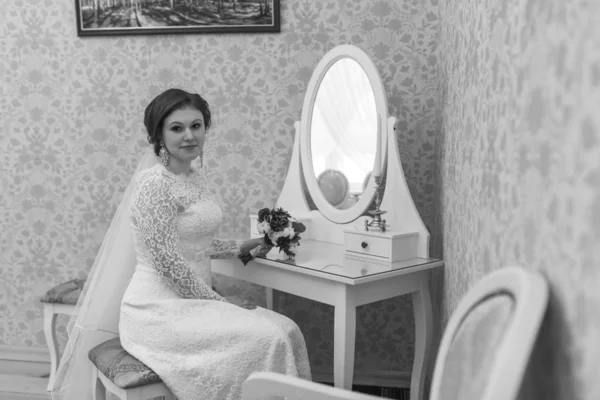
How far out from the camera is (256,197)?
2.89 metres

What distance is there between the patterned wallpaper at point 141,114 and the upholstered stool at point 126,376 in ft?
3.61

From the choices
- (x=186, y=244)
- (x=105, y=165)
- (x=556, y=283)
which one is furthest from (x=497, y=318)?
(x=105, y=165)

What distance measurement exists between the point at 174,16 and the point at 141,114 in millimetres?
533

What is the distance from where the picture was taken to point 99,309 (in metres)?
2.15

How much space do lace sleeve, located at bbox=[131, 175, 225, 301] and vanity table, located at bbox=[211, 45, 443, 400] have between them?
393 mm

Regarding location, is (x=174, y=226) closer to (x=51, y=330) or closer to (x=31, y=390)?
(x=51, y=330)

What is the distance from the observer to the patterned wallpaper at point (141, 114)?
2.69 metres

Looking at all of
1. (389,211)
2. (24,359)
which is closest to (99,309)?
(389,211)

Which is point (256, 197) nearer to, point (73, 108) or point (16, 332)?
point (73, 108)

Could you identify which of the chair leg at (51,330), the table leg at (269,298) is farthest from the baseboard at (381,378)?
the chair leg at (51,330)

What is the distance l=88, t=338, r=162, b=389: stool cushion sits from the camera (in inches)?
68.4

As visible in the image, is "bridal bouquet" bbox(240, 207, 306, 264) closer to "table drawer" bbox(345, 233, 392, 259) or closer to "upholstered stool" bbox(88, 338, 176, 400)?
"table drawer" bbox(345, 233, 392, 259)

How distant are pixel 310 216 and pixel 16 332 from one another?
6.16 feet

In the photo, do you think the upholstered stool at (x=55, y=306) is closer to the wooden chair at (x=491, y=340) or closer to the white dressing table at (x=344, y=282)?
the white dressing table at (x=344, y=282)
